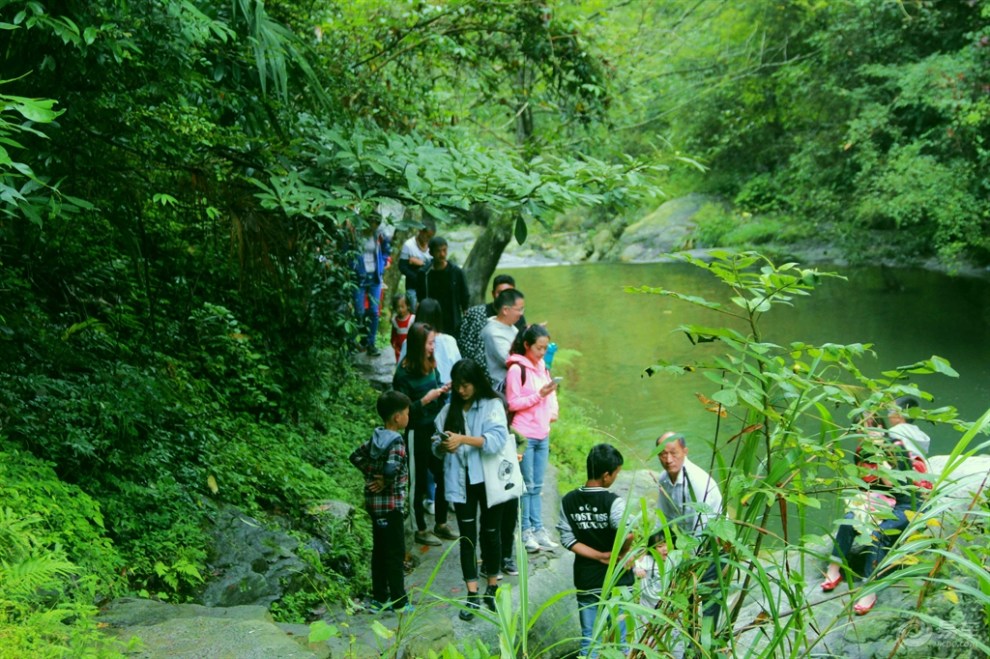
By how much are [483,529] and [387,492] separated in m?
0.75

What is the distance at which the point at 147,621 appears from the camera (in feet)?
13.0

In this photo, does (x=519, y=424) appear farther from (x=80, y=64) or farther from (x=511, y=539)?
(x=80, y=64)

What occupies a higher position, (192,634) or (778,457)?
(778,457)

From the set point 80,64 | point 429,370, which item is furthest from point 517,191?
point 80,64

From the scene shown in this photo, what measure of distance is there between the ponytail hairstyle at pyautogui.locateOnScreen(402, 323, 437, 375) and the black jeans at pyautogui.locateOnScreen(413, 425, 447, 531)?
426 millimetres

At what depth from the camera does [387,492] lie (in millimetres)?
4949

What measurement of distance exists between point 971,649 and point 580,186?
3065mm

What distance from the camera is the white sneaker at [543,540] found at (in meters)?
6.57

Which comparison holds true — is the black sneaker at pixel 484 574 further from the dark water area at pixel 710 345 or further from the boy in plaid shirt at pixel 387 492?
the dark water area at pixel 710 345

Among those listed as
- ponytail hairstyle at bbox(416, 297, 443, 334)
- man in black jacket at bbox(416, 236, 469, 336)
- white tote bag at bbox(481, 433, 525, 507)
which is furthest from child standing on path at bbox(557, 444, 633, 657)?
man in black jacket at bbox(416, 236, 469, 336)

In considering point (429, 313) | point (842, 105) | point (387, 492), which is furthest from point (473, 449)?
point (842, 105)

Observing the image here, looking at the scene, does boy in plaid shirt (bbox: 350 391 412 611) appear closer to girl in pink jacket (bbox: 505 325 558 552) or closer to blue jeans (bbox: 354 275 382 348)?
girl in pink jacket (bbox: 505 325 558 552)

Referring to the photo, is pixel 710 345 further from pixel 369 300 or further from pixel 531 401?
pixel 531 401

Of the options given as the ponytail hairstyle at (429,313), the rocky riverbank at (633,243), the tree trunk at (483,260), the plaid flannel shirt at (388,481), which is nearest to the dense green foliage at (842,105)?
the rocky riverbank at (633,243)
